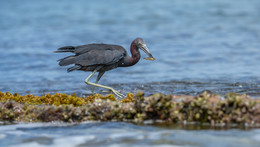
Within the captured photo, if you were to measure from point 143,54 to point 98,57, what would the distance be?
646 centimetres

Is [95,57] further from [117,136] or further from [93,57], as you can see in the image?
[117,136]

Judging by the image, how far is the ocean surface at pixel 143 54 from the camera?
16.4 ft

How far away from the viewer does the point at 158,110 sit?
5.44 meters

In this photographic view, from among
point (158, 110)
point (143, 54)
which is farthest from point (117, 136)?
point (143, 54)

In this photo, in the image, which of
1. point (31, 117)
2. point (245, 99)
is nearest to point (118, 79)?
point (31, 117)

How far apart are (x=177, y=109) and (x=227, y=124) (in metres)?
0.65

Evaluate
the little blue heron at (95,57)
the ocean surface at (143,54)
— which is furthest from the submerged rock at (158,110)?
the little blue heron at (95,57)

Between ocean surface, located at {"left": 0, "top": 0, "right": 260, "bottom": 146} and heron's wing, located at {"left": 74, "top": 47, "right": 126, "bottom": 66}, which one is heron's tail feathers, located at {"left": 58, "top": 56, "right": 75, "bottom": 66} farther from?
ocean surface, located at {"left": 0, "top": 0, "right": 260, "bottom": 146}

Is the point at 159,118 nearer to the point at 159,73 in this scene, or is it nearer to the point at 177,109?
the point at 177,109

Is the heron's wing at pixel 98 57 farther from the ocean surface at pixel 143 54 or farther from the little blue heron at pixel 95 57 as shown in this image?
the ocean surface at pixel 143 54

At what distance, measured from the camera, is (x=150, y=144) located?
4.59m

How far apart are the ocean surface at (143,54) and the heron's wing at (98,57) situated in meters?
0.91

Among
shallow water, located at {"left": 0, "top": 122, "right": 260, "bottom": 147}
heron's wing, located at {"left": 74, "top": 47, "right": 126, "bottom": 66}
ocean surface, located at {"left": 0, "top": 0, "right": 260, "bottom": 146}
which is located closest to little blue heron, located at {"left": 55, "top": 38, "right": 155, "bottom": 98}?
heron's wing, located at {"left": 74, "top": 47, "right": 126, "bottom": 66}

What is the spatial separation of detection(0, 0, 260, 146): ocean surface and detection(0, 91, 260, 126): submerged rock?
0.63 ft
